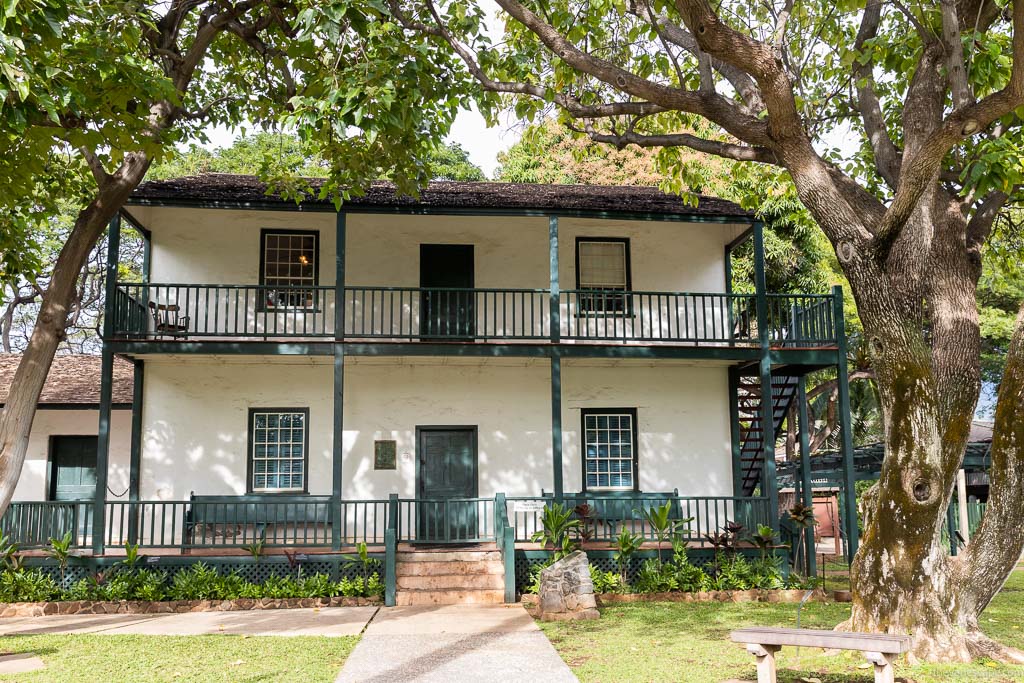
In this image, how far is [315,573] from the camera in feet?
45.1

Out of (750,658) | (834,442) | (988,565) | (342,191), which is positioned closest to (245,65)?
(342,191)

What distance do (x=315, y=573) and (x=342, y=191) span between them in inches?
233

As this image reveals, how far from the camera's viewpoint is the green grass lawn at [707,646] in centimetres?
812

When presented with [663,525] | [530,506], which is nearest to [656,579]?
[663,525]

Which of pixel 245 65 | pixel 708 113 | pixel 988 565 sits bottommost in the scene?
pixel 988 565

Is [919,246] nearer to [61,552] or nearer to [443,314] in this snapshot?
[443,314]

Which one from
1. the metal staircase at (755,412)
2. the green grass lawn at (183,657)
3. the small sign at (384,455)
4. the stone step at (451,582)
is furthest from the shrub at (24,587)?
the metal staircase at (755,412)

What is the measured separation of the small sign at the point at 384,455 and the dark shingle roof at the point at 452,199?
437 centimetres

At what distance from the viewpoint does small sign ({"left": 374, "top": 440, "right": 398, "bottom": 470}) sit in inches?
650

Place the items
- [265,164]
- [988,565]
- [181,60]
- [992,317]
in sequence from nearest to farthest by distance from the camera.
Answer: [988,565] < [181,60] < [265,164] < [992,317]

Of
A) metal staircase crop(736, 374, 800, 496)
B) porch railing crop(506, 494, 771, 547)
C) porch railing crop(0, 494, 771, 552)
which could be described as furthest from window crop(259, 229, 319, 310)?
metal staircase crop(736, 374, 800, 496)

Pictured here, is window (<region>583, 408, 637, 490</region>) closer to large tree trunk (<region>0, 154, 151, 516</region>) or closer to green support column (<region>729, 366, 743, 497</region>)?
green support column (<region>729, 366, 743, 497</region>)

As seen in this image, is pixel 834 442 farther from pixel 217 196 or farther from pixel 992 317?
pixel 217 196

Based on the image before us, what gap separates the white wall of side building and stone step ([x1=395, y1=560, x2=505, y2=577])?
2.54 metres
